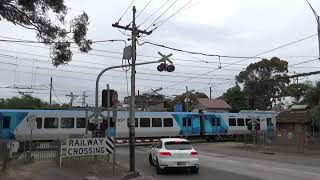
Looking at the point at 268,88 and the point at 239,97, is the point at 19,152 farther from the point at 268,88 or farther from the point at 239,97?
the point at 239,97

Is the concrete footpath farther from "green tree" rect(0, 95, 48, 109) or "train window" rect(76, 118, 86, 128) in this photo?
"green tree" rect(0, 95, 48, 109)

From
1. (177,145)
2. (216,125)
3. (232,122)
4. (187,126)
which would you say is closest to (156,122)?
(187,126)

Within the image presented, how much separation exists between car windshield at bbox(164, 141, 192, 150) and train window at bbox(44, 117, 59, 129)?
22.5m

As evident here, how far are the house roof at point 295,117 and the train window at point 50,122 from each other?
2643 centimetres

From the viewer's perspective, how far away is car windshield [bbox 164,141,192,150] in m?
22.2

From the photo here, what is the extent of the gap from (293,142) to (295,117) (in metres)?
15.9

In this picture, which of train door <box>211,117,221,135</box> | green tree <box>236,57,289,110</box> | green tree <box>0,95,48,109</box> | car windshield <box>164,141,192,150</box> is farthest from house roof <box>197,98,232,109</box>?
car windshield <box>164,141,192,150</box>

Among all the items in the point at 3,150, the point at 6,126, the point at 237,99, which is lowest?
the point at 3,150

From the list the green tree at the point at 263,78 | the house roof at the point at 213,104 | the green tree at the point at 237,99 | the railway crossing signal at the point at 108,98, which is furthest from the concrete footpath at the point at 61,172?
the green tree at the point at 237,99

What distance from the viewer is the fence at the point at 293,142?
132ft

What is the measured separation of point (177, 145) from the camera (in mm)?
22375

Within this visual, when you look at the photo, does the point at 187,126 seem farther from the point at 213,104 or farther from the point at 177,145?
the point at 213,104

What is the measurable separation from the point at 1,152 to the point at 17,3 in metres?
12.8

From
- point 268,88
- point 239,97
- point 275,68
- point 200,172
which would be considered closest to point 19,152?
point 200,172
